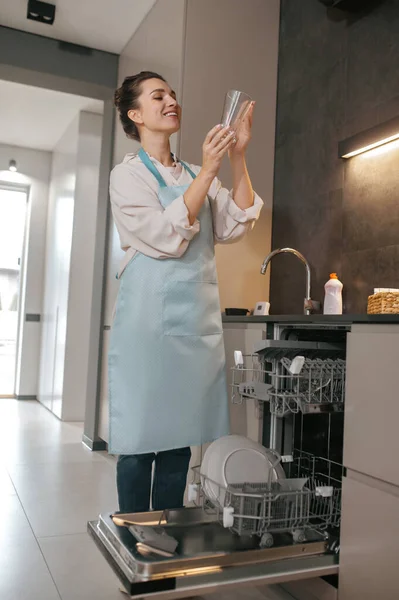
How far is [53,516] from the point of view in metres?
2.37


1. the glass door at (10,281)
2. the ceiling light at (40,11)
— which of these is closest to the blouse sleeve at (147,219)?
the ceiling light at (40,11)

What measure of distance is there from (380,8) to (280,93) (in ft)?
2.24

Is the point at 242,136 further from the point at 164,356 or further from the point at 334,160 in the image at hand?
the point at 334,160

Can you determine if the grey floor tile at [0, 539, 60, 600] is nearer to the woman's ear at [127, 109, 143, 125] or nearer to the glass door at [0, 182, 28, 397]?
the woman's ear at [127, 109, 143, 125]

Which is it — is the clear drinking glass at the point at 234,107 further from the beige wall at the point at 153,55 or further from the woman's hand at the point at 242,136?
the beige wall at the point at 153,55

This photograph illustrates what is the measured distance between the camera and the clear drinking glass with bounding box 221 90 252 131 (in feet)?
5.02

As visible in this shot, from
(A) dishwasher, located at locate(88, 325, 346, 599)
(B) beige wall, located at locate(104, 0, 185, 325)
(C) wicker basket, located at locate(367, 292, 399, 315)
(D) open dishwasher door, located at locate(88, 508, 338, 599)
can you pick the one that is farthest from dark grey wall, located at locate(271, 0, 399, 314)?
(D) open dishwasher door, located at locate(88, 508, 338, 599)

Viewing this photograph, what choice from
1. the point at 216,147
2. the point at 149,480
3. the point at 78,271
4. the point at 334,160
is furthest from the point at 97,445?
the point at 216,147

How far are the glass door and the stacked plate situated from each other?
16.6 feet

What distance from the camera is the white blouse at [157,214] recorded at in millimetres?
1527

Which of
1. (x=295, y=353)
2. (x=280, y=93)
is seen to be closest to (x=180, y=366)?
(x=295, y=353)

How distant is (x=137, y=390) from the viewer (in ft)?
5.10

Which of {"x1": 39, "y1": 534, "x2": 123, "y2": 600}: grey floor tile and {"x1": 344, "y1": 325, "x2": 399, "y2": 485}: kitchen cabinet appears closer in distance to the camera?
{"x1": 344, "y1": 325, "x2": 399, "y2": 485}: kitchen cabinet

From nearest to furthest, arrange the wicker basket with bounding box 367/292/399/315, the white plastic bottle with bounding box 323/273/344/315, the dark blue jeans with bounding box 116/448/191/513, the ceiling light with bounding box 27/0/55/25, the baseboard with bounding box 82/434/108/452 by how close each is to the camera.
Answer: the dark blue jeans with bounding box 116/448/191/513, the wicker basket with bounding box 367/292/399/315, the white plastic bottle with bounding box 323/273/344/315, the ceiling light with bounding box 27/0/55/25, the baseboard with bounding box 82/434/108/452
